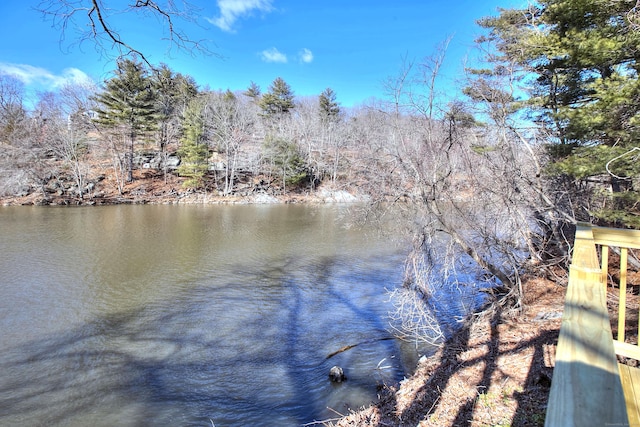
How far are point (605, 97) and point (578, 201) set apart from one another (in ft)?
8.36

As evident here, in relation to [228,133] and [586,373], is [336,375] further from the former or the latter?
[228,133]

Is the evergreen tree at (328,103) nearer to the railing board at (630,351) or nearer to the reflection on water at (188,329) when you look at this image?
the reflection on water at (188,329)

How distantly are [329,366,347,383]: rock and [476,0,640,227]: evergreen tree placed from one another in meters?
5.21

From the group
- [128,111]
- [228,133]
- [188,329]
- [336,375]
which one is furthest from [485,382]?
[228,133]

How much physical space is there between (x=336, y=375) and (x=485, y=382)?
2667 millimetres

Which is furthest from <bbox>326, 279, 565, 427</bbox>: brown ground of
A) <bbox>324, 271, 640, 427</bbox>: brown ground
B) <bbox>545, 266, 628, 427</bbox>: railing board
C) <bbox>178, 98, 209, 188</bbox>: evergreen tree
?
<bbox>178, 98, 209, 188</bbox>: evergreen tree

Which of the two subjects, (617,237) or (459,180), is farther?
(459,180)

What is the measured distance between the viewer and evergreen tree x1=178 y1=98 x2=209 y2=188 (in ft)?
106

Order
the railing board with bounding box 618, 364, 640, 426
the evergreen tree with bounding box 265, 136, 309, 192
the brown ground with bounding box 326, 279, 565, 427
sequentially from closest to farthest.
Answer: the railing board with bounding box 618, 364, 640, 426, the brown ground with bounding box 326, 279, 565, 427, the evergreen tree with bounding box 265, 136, 309, 192

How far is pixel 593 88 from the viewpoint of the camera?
227 inches

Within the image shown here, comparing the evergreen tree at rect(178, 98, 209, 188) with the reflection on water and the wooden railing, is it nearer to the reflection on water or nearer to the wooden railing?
the reflection on water

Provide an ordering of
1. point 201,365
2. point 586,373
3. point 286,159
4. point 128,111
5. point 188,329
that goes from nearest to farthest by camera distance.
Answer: point 586,373 → point 201,365 → point 188,329 → point 128,111 → point 286,159

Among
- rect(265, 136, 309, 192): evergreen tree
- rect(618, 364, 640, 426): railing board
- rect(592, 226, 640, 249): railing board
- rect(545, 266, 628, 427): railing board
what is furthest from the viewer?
rect(265, 136, 309, 192): evergreen tree

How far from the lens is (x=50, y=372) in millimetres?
6000
